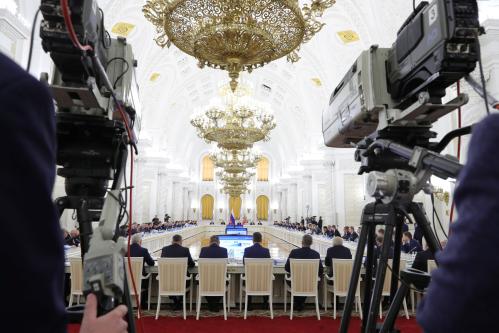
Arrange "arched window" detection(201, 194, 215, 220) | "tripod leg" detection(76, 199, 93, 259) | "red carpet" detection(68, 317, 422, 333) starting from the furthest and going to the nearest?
"arched window" detection(201, 194, 215, 220) → "red carpet" detection(68, 317, 422, 333) → "tripod leg" detection(76, 199, 93, 259)

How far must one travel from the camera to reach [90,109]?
1634 millimetres

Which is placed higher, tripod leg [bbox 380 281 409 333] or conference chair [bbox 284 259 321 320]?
tripod leg [bbox 380 281 409 333]

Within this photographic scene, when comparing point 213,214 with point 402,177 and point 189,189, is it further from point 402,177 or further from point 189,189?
point 402,177

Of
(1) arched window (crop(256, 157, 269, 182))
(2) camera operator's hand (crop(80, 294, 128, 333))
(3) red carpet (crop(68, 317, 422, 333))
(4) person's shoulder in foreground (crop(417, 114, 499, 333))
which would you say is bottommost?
(3) red carpet (crop(68, 317, 422, 333))

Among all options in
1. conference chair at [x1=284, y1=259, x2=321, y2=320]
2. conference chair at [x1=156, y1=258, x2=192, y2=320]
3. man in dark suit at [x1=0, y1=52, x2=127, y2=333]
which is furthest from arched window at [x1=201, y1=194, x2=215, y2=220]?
man in dark suit at [x1=0, y1=52, x2=127, y2=333]

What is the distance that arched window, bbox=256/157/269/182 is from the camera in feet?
136

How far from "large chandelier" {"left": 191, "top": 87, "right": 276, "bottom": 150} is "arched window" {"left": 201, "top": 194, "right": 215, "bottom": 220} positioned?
97.4 ft

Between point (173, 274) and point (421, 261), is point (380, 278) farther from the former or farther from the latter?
point (173, 274)

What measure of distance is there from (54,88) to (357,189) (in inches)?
633

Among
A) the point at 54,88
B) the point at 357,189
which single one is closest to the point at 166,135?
the point at 357,189

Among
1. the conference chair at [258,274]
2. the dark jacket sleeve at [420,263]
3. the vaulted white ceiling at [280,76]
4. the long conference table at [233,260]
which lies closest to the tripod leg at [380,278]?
the dark jacket sleeve at [420,263]

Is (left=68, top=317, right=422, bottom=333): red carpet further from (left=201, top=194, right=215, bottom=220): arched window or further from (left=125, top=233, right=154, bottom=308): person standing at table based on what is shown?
(left=201, top=194, right=215, bottom=220): arched window

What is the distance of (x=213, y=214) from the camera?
132 feet

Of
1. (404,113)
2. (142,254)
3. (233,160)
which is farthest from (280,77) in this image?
(404,113)
